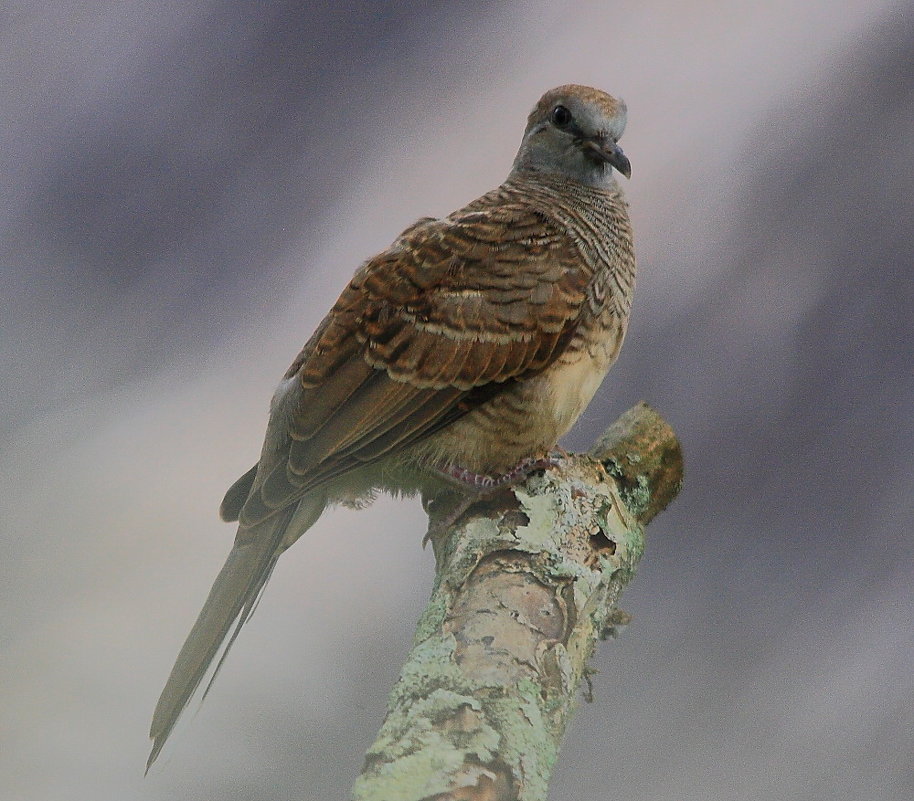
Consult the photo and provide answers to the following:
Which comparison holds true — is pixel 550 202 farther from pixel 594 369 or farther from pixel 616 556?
pixel 616 556

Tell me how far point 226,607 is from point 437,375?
2.04ft

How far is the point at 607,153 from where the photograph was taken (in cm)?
224

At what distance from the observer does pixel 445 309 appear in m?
2.00

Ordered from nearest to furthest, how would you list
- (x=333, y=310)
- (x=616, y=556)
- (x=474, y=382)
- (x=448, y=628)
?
(x=448, y=628) → (x=616, y=556) → (x=474, y=382) → (x=333, y=310)

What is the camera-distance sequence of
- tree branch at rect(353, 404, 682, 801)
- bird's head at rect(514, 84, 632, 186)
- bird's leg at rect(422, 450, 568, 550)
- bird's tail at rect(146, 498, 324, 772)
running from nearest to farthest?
tree branch at rect(353, 404, 682, 801), bird's tail at rect(146, 498, 324, 772), bird's leg at rect(422, 450, 568, 550), bird's head at rect(514, 84, 632, 186)

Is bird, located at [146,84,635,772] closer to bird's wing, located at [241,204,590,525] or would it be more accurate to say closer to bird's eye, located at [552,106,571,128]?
bird's wing, located at [241,204,590,525]

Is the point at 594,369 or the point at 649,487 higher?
the point at 594,369

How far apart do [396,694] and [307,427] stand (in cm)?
68

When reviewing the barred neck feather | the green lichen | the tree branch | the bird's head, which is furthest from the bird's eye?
the green lichen

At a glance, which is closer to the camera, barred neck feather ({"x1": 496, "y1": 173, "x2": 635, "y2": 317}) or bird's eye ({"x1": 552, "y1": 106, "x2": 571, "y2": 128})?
barred neck feather ({"x1": 496, "y1": 173, "x2": 635, "y2": 317})

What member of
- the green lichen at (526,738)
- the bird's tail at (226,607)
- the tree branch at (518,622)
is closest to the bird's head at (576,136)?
the tree branch at (518,622)

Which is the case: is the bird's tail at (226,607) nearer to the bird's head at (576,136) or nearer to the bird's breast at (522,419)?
the bird's breast at (522,419)

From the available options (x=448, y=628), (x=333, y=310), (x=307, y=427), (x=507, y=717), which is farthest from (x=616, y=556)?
(x=333, y=310)

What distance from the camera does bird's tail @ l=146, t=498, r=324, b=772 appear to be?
1.89 meters
